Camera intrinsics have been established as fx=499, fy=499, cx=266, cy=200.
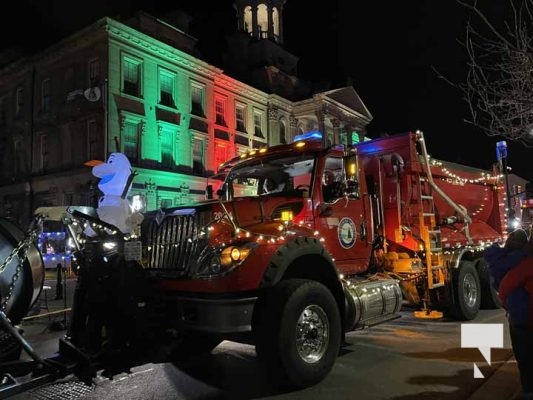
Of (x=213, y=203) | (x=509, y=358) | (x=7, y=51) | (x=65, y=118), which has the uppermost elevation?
(x=7, y=51)

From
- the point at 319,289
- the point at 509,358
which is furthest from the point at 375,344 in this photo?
the point at 319,289

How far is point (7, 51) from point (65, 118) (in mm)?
10578

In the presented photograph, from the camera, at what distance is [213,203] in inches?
233

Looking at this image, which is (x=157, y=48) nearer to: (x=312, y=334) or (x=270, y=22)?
(x=270, y=22)

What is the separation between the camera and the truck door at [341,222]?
22.3ft

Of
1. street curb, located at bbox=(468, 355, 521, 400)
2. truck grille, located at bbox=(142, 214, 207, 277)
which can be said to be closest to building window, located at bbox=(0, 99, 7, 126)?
Result: truck grille, located at bbox=(142, 214, 207, 277)

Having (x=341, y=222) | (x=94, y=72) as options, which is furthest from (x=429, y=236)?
(x=94, y=72)

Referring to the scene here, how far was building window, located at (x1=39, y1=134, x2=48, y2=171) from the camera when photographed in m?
32.8

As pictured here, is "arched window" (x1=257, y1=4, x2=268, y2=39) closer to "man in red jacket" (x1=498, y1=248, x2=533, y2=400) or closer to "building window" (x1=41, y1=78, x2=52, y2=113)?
"building window" (x1=41, y1=78, x2=52, y2=113)

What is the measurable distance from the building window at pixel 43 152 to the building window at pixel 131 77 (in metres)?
6.98

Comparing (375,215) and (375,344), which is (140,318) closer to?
(375,344)

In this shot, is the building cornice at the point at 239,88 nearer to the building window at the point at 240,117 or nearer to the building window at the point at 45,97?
the building window at the point at 240,117

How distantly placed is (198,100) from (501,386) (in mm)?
32534

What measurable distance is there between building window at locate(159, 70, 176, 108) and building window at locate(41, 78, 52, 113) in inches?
287
